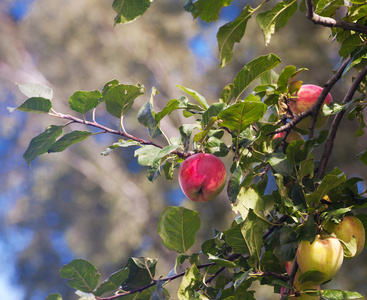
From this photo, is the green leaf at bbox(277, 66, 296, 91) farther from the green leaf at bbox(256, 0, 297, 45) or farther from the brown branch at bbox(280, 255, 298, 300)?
the brown branch at bbox(280, 255, 298, 300)

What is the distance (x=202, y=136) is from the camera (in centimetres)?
48

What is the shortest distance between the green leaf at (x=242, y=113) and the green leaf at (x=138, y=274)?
182 mm

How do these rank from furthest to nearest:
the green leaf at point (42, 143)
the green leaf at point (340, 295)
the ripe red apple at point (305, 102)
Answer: the ripe red apple at point (305, 102) → the green leaf at point (42, 143) → the green leaf at point (340, 295)

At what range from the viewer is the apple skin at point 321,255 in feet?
1.44

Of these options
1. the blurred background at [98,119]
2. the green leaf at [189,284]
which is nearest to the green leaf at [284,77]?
the green leaf at [189,284]

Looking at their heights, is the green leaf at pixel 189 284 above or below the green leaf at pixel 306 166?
below

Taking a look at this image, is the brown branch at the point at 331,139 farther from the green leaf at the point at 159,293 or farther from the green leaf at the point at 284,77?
the green leaf at the point at 159,293

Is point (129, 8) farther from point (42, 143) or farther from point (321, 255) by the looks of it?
point (321, 255)

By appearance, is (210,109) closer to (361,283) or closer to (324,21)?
(324,21)

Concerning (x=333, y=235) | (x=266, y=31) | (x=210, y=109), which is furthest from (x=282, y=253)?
(x=266, y=31)

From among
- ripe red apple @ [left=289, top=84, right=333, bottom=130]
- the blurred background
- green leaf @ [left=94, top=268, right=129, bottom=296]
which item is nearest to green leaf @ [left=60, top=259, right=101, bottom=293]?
green leaf @ [left=94, top=268, right=129, bottom=296]

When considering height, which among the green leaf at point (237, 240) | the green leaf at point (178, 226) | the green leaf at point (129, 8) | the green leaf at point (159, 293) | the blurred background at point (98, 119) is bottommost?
the green leaf at point (159, 293)

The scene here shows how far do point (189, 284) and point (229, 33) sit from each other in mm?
333

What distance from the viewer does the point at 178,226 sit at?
516mm
